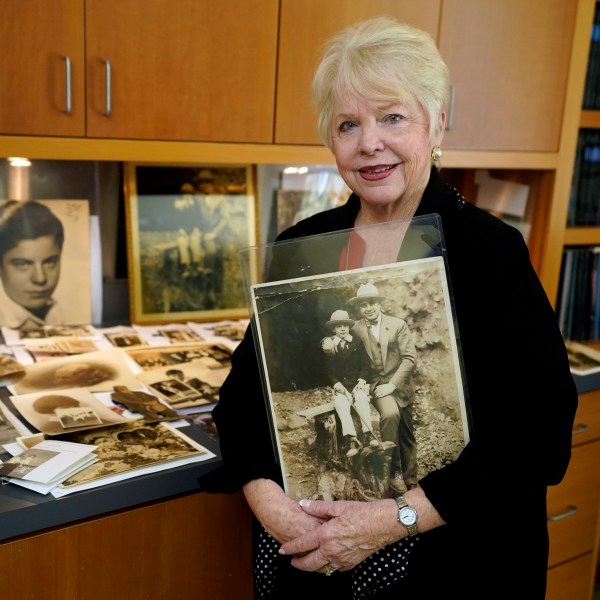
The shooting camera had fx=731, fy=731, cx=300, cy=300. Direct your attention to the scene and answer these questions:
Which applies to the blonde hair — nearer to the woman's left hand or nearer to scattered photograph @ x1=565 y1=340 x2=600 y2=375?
the woman's left hand

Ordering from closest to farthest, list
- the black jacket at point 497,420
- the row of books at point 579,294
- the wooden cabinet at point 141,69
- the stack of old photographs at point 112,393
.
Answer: the black jacket at point 497,420 < the stack of old photographs at point 112,393 < the wooden cabinet at point 141,69 < the row of books at point 579,294

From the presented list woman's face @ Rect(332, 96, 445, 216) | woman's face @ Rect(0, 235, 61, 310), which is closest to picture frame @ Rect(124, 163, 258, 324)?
woman's face @ Rect(0, 235, 61, 310)

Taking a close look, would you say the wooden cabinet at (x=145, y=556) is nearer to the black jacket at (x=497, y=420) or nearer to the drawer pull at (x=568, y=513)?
the black jacket at (x=497, y=420)

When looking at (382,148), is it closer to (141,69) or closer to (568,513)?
(141,69)

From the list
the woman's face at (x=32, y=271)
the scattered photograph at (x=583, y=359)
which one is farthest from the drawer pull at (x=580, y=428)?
the woman's face at (x=32, y=271)

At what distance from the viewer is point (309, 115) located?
1.82 meters

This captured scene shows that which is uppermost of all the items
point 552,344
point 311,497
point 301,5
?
point 301,5

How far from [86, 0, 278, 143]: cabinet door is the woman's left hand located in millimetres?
950

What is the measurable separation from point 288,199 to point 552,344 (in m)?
1.26

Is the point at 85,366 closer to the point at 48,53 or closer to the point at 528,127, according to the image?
the point at 48,53

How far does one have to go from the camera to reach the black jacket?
110cm

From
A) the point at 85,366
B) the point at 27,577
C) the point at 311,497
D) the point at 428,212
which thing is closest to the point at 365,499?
the point at 311,497

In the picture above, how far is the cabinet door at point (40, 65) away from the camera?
147cm

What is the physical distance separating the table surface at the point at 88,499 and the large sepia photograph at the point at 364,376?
283 millimetres
